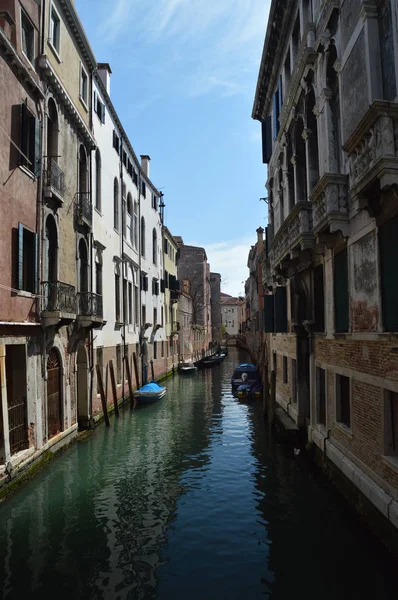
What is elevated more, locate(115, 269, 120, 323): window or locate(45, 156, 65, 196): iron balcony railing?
locate(45, 156, 65, 196): iron balcony railing

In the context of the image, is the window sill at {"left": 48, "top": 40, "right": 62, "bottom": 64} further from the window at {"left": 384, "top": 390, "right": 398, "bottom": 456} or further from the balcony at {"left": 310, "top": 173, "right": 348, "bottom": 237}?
the window at {"left": 384, "top": 390, "right": 398, "bottom": 456}

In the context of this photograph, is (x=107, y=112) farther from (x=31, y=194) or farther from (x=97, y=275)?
(x=31, y=194)

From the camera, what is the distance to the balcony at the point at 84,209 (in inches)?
527

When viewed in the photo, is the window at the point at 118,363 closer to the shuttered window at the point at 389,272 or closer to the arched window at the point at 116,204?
the arched window at the point at 116,204

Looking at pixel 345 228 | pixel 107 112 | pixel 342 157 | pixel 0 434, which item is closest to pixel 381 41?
pixel 342 157

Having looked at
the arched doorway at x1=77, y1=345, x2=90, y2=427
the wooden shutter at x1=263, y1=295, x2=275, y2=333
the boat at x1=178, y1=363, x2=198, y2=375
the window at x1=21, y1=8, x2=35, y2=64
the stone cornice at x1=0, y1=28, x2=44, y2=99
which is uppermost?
the window at x1=21, y1=8, x2=35, y2=64

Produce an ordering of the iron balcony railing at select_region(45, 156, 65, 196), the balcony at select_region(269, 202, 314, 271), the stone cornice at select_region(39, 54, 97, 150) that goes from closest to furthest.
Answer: the balcony at select_region(269, 202, 314, 271) < the stone cornice at select_region(39, 54, 97, 150) < the iron balcony railing at select_region(45, 156, 65, 196)

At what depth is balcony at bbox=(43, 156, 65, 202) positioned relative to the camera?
1057 centimetres

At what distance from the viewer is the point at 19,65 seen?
30.0 ft

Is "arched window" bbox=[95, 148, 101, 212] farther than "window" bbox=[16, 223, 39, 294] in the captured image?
Yes

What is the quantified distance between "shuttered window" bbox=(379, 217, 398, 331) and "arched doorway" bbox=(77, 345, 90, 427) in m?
9.78

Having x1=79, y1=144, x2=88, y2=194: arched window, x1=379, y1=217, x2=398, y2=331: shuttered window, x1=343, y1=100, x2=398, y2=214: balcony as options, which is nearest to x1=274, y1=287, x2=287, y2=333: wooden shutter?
x1=79, y1=144, x2=88, y2=194: arched window

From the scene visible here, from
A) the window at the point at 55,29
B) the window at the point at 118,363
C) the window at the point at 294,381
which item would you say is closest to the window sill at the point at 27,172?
the window at the point at 55,29

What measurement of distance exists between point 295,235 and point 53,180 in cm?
568
